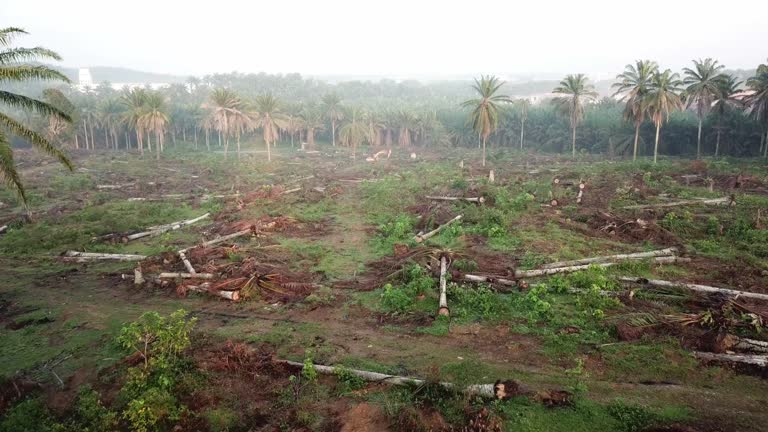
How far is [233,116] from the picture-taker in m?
46.2

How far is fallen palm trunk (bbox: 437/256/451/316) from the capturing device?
1068cm

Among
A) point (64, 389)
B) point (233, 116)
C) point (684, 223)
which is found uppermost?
point (233, 116)

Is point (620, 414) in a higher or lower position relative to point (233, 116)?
lower

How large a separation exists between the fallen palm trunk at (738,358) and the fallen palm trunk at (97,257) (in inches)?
628

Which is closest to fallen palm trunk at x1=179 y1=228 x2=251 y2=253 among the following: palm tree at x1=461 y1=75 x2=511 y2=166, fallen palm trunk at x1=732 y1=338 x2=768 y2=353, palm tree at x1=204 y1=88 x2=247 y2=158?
fallen palm trunk at x1=732 y1=338 x2=768 y2=353

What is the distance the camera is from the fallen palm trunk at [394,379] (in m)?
7.39

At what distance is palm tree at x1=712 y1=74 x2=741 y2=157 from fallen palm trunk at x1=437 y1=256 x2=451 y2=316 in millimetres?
36783

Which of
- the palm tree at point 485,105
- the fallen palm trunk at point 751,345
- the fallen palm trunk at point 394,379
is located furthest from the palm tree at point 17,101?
the palm tree at point 485,105

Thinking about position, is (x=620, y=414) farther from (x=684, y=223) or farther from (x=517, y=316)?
(x=684, y=223)

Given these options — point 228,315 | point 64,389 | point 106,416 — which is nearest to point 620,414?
point 106,416

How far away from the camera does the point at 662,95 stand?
117ft

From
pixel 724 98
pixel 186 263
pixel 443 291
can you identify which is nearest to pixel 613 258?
pixel 443 291

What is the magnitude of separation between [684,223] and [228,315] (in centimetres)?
1642

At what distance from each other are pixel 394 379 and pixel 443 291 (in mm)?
3956
